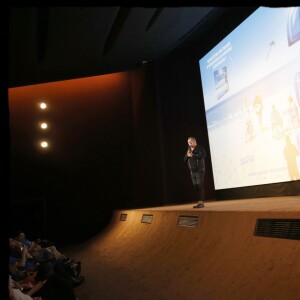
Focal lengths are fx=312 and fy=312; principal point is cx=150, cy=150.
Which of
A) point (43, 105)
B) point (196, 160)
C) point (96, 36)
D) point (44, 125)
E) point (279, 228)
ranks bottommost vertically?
point (279, 228)

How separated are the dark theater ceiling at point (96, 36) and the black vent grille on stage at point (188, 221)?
9.86ft

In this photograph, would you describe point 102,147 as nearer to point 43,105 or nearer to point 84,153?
point 84,153

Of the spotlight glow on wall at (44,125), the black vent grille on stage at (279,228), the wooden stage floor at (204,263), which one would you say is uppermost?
the spotlight glow on wall at (44,125)

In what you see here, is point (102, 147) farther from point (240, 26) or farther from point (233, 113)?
point (240, 26)

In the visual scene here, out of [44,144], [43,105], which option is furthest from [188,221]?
[43,105]

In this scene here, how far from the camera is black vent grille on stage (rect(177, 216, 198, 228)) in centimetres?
341

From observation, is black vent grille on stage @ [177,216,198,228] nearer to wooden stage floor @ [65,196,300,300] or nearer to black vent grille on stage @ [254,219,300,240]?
wooden stage floor @ [65,196,300,300]

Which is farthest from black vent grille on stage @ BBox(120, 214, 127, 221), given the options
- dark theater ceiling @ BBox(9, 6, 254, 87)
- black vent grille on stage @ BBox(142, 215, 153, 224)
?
dark theater ceiling @ BBox(9, 6, 254, 87)

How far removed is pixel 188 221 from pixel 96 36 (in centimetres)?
346

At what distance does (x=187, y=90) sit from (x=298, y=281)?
5.76 meters

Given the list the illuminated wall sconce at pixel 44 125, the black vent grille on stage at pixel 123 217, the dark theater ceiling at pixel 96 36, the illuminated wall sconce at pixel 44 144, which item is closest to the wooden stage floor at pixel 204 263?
the black vent grille on stage at pixel 123 217

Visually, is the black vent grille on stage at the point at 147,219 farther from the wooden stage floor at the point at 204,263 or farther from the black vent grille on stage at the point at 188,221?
the black vent grille on stage at the point at 188,221

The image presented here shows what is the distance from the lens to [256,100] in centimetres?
494

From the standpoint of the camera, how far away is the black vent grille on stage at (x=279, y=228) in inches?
83.6
